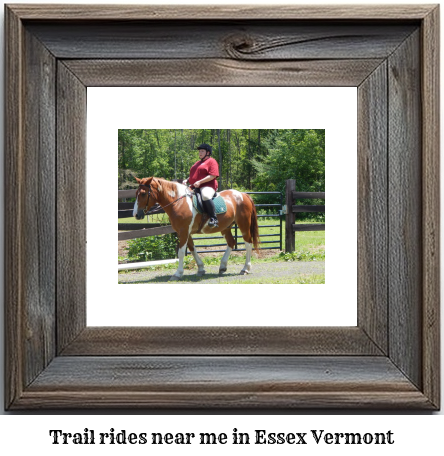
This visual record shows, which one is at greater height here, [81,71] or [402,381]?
[81,71]

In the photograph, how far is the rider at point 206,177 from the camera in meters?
1.51

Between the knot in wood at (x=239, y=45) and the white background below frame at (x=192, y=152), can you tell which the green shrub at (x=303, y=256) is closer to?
the white background below frame at (x=192, y=152)

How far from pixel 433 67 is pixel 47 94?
2.95 feet

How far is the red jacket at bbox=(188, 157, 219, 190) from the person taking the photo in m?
1.52

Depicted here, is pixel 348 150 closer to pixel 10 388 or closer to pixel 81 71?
pixel 81 71

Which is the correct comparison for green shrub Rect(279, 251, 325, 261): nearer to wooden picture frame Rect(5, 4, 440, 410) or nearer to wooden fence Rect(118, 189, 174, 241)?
wooden picture frame Rect(5, 4, 440, 410)

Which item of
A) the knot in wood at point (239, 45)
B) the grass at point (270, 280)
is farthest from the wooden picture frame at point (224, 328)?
the grass at point (270, 280)

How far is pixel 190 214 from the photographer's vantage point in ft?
5.07

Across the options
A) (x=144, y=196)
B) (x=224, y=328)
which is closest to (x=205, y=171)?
(x=144, y=196)

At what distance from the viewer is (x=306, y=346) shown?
148 centimetres

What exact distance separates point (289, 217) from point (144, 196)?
1.15ft

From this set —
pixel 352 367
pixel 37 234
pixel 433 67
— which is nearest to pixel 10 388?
pixel 37 234

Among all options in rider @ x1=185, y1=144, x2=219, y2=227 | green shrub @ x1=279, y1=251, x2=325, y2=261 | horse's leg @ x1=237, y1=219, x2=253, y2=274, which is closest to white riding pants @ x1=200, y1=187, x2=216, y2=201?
rider @ x1=185, y1=144, x2=219, y2=227

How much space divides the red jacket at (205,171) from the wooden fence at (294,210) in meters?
0.18
